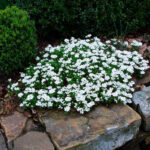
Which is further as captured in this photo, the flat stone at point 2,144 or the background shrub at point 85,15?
the background shrub at point 85,15

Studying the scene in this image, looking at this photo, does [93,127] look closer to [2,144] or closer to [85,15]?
[2,144]

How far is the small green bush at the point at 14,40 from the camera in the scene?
4.17 meters

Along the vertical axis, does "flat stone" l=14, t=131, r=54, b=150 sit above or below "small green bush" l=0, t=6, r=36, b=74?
below

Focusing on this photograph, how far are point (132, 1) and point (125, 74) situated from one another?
84.8 inches

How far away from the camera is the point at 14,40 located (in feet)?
13.8

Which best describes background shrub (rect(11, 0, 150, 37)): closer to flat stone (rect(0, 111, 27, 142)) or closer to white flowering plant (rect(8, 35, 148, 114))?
white flowering plant (rect(8, 35, 148, 114))

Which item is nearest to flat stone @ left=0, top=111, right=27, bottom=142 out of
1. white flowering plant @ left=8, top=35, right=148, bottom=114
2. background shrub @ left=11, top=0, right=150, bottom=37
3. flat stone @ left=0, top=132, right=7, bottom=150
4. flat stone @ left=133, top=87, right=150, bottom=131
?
flat stone @ left=0, top=132, right=7, bottom=150

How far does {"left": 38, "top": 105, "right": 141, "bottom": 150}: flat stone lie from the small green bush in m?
1.27

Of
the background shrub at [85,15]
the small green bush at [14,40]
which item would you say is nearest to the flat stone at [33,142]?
the small green bush at [14,40]

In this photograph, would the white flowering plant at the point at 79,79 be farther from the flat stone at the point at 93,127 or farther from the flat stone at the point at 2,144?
the flat stone at the point at 2,144

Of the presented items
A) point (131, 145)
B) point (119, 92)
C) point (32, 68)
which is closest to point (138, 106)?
point (119, 92)

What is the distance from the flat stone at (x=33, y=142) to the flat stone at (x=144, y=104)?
1.59 meters

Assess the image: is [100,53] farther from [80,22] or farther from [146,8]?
[146,8]

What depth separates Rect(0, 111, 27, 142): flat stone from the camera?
132 inches
